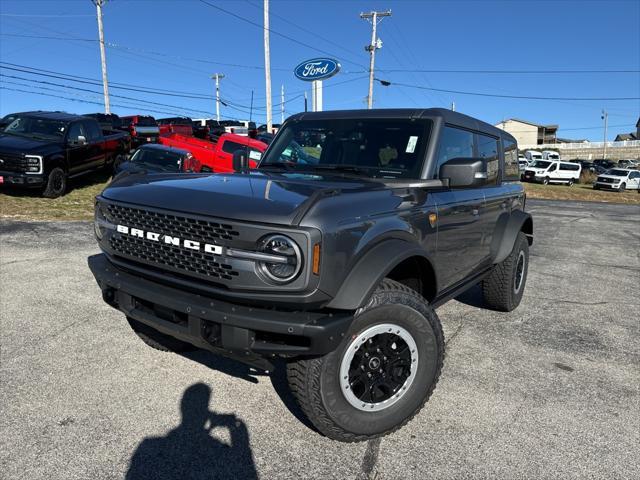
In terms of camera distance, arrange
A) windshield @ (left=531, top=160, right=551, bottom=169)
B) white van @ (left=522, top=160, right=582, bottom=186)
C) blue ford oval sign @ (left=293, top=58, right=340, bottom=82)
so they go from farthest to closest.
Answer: windshield @ (left=531, top=160, right=551, bottom=169)
white van @ (left=522, top=160, right=582, bottom=186)
blue ford oval sign @ (left=293, top=58, right=340, bottom=82)

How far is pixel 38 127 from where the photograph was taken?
11.6m

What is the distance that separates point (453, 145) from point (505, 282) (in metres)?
1.71

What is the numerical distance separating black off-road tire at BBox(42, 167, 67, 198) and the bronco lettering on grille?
9.78 meters

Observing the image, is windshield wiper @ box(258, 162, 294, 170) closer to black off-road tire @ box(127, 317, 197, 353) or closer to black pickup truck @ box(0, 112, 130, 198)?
black off-road tire @ box(127, 317, 197, 353)

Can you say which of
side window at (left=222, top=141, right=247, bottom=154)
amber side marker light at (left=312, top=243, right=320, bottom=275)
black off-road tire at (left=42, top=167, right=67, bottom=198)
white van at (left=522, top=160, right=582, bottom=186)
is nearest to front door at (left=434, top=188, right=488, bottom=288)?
A: amber side marker light at (left=312, top=243, right=320, bottom=275)

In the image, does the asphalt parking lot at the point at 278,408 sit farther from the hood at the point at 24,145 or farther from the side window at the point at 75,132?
the side window at the point at 75,132

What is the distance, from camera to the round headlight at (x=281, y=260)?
2213 millimetres

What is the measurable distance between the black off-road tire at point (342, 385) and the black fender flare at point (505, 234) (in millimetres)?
1776

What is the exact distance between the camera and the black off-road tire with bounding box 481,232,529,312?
15.3 feet

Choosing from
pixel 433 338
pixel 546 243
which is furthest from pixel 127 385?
pixel 546 243

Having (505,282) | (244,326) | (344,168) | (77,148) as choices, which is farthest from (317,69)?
(244,326)

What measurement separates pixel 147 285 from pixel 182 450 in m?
0.92

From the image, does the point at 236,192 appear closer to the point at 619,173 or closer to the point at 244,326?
the point at 244,326

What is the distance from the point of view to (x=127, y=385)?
126 inches
